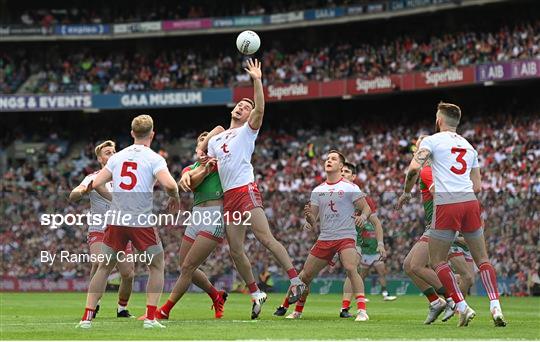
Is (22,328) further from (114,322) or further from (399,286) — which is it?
(399,286)

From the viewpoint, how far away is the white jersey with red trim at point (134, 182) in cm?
1254

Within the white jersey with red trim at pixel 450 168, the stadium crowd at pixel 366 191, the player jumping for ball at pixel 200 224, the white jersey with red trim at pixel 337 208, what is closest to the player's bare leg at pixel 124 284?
the player jumping for ball at pixel 200 224

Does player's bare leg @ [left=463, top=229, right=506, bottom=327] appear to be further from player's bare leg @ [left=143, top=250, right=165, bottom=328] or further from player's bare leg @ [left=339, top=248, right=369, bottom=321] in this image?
player's bare leg @ [left=143, top=250, right=165, bottom=328]

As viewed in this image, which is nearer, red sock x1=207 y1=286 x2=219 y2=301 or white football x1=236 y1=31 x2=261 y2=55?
white football x1=236 y1=31 x2=261 y2=55

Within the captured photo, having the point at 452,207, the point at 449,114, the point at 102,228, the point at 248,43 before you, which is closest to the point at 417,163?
the point at 452,207

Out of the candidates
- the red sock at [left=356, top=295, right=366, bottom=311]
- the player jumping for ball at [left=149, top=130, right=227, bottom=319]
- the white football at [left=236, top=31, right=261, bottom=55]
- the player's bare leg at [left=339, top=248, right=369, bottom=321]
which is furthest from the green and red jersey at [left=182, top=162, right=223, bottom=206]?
the red sock at [left=356, top=295, right=366, bottom=311]

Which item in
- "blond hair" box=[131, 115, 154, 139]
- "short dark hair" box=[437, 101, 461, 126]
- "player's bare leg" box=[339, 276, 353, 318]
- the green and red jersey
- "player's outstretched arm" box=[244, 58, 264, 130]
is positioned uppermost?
"player's outstretched arm" box=[244, 58, 264, 130]

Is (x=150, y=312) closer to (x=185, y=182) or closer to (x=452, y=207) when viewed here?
(x=185, y=182)

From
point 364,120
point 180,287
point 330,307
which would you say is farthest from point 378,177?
point 180,287

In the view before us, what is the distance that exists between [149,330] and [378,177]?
25.7 metres

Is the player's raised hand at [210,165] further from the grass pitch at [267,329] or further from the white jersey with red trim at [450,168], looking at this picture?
the white jersey with red trim at [450,168]

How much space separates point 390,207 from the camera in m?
28.5

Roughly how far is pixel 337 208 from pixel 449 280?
3.27 meters

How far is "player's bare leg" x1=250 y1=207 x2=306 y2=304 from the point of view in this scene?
1399cm
